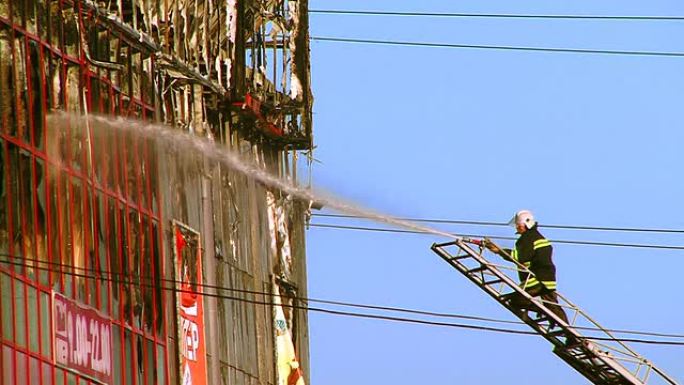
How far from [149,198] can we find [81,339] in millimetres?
5817

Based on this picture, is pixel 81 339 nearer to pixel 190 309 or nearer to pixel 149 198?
pixel 149 198

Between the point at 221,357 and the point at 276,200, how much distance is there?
7.40m

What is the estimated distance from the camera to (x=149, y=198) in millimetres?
42000

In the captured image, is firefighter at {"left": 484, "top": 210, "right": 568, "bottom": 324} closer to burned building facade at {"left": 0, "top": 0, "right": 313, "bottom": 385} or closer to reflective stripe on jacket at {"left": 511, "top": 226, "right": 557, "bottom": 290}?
reflective stripe on jacket at {"left": 511, "top": 226, "right": 557, "bottom": 290}

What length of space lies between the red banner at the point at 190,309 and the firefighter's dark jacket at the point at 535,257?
9.15 meters

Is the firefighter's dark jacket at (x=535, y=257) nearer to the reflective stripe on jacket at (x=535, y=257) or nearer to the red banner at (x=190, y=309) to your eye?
the reflective stripe on jacket at (x=535, y=257)

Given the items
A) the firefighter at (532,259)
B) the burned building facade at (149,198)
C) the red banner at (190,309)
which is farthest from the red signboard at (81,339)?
the firefighter at (532,259)

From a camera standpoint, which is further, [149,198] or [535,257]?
[149,198]

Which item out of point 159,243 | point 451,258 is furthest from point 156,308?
point 451,258

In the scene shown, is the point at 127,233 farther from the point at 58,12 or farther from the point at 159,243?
the point at 58,12

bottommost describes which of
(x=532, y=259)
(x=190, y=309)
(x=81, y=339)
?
(x=190, y=309)

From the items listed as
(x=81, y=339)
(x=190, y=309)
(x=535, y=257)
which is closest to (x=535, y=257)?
(x=535, y=257)

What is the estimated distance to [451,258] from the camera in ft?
122

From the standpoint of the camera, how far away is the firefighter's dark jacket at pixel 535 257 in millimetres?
36375
